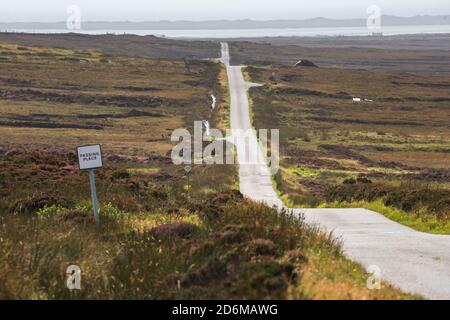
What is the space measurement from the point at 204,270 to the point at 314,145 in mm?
60634

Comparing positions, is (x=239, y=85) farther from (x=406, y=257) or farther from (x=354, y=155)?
(x=406, y=257)

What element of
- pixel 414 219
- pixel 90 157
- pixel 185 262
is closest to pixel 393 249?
pixel 414 219

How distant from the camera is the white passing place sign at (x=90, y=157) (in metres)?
13.0

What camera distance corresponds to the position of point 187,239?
11742mm

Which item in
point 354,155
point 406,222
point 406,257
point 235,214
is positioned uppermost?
point 235,214

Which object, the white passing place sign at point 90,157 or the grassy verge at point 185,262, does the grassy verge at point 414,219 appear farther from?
the white passing place sign at point 90,157

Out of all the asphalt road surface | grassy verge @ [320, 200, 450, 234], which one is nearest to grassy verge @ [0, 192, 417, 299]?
the asphalt road surface

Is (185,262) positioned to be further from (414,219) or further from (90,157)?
(414,219)

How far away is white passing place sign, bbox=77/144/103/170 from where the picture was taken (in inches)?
511

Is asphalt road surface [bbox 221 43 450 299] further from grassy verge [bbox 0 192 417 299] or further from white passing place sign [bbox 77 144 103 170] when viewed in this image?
white passing place sign [bbox 77 144 103 170]

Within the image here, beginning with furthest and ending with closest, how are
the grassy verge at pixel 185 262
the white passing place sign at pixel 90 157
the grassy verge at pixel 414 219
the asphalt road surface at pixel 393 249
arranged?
the grassy verge at pixel 414 219, the white passing place sign at pixel 90 157, the asphalt road surface at pixel 393 249, the grassy verge at pixel 185 262

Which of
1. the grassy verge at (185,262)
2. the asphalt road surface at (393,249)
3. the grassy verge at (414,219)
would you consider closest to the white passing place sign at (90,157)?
the grassy verge at (185,262)

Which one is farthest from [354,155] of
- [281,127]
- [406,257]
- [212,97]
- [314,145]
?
[406,257]

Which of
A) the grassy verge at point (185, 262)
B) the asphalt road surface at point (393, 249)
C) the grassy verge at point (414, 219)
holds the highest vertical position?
the grassy verge at point (185, 262)
